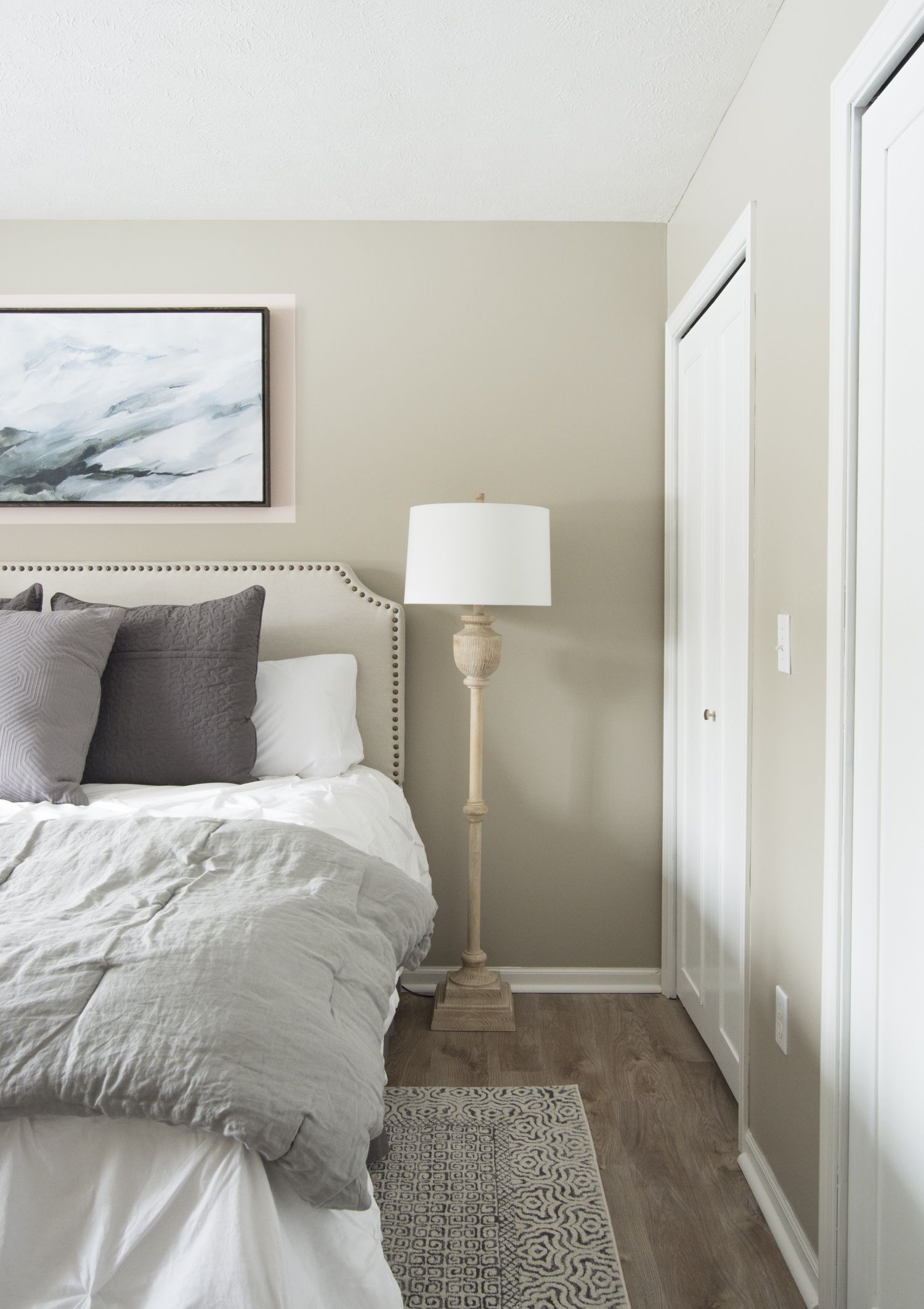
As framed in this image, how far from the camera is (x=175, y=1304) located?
0.83 meters

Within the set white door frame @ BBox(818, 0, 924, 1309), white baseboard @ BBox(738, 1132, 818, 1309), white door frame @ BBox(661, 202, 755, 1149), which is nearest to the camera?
white door frame @ BBox(818, 0, 924, 1309)

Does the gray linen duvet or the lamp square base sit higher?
the gray linen duvet

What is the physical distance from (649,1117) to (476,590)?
140cm

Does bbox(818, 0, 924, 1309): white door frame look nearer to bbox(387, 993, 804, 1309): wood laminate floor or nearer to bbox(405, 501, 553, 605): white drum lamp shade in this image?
bbox(387, 993, 804, 1309): wood laminate floor

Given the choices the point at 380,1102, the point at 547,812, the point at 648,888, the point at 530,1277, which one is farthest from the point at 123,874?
the point at 648,888

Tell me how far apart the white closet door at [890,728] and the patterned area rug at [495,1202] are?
0.50 m

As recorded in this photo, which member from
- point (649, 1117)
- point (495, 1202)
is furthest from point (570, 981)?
point (495, 1202)

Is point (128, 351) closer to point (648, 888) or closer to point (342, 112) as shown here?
point (342, 112)

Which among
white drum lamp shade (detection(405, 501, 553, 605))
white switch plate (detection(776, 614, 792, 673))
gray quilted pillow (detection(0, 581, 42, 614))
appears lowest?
white switch plate (detection(776, 614, 792, 673))

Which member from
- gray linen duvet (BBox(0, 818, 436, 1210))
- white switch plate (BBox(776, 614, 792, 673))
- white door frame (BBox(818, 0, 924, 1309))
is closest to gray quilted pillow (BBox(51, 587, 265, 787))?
gray linen duvet (BBox(0, 818, 436, 1210))

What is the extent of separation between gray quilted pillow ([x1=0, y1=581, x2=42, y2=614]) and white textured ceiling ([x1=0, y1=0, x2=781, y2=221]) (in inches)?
48.3

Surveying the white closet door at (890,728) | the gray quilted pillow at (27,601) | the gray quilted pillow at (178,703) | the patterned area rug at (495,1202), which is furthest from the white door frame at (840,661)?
the gray quilted pillow at (27,601)

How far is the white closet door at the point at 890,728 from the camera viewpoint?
48.3 inches

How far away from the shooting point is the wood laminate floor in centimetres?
159
